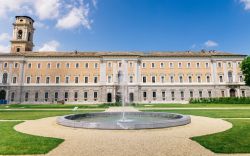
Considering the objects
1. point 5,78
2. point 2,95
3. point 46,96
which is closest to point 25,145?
point 46,96

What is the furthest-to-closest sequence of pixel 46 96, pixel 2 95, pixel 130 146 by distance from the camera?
pixel 46 96
pixel 2 95
pixel 130 146

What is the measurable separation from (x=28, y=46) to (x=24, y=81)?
1299cm

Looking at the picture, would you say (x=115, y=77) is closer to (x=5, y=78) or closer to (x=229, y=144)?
(x=5, y=78)

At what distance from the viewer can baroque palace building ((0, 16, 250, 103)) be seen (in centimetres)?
5069

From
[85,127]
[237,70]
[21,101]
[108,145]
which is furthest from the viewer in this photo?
[237,70]

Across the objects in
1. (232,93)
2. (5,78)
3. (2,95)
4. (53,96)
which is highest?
(5,78)

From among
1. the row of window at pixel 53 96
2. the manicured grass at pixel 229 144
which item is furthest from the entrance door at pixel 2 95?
the manicured grass at pixel 229 144

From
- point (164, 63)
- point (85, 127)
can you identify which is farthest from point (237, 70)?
point (85, 127)

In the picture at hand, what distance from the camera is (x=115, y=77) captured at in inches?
2013

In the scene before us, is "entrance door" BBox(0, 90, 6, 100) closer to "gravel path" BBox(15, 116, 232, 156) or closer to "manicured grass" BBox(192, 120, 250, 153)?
"gravel path" BBox(15, 116, 232, 156)

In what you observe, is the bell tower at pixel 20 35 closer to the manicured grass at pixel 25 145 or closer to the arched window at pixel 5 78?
the arched window at pixel 5 78

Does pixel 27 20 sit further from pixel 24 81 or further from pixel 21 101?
pixel 21 101

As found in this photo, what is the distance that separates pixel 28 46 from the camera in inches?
2303

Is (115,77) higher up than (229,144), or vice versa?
(115,77)
